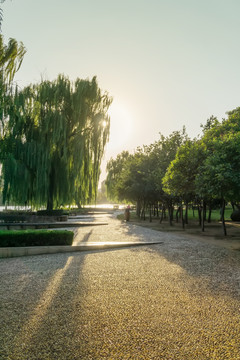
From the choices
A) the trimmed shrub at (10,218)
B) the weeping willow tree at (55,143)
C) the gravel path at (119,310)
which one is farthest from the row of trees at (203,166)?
the trimmed shrub at (10,218)

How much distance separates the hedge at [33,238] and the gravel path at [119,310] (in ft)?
5.97

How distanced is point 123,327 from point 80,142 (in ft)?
49.6

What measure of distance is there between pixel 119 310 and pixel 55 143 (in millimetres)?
15217

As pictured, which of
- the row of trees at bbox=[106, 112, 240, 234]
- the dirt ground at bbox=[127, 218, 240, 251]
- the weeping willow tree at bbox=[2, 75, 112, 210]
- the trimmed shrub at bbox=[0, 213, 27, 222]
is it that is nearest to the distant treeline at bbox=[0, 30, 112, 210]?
the weeping willow tree at bbox=[2, 75, 112, 210]

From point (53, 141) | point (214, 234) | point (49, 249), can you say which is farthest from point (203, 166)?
point (53, 141)

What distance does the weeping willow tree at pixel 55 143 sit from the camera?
15.7m

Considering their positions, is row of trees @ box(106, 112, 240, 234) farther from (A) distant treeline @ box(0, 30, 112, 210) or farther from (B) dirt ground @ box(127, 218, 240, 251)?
(A) distant treeline @ box(0, 30, 112, 210)

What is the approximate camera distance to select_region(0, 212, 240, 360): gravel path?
114 inches

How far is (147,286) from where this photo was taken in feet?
17.0

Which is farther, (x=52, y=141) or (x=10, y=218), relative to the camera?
(x=52, y=141)

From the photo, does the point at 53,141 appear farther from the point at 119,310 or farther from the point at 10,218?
the point at 119,310

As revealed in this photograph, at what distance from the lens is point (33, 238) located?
927cm

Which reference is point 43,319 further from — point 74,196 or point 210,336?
point 74,196

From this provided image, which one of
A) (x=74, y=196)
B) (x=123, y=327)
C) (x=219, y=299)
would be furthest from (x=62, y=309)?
(x=74, y=196)
